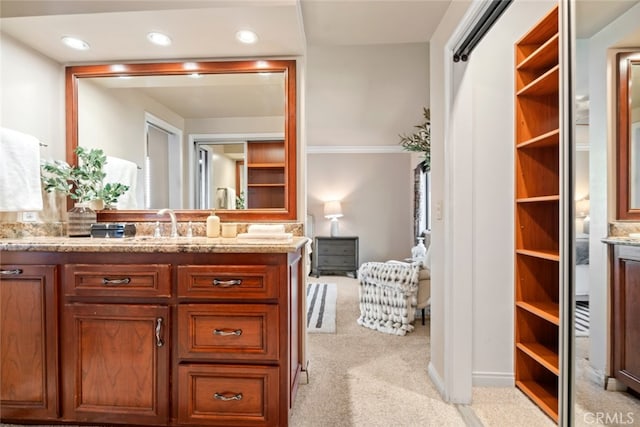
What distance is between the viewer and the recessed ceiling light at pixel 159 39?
5.97ft

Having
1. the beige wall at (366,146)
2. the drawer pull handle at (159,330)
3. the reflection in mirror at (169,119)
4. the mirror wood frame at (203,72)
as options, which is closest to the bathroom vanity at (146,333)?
the drawer pull handle at (159,330)

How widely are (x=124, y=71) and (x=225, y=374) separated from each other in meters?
2.01

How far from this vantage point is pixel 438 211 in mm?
1945

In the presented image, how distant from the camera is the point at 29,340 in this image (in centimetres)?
152

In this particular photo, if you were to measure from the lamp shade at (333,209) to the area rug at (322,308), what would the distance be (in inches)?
55.8

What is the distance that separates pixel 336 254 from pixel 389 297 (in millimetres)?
2563

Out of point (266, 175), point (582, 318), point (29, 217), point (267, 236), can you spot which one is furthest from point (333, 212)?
point (582, 318)

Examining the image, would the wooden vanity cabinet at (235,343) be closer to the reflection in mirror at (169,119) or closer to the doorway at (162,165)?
the reflection in mirror at (169,119)

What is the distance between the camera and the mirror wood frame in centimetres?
204

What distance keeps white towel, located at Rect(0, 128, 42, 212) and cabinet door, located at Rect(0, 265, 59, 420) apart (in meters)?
0.40

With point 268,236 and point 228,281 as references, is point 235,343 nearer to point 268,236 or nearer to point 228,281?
point 228,281

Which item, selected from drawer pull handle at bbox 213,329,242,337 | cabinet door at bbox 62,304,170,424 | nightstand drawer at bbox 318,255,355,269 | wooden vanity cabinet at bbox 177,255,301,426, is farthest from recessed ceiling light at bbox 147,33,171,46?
nightstand drawer at bbox 318,255,355,269

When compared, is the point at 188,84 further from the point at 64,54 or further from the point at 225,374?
the point at 225,374

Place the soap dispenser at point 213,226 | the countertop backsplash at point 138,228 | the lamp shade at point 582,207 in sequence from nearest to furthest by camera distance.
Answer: the lamp shade at point 582,207 → the countertop backsplash at point 138,228 → the soap dispenser at point 213,226
